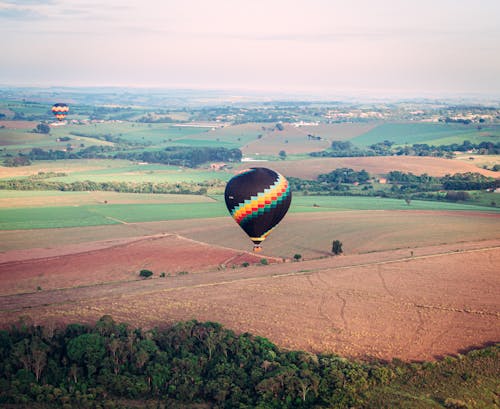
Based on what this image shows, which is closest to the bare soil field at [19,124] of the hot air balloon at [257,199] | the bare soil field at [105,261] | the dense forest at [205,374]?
the bare soil field at [105,261]

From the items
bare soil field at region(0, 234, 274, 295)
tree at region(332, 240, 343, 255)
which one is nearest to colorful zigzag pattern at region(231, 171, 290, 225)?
bare soil field at region(0, 234, 274, 295)

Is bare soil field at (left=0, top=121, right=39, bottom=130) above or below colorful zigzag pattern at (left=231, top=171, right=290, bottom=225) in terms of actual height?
below

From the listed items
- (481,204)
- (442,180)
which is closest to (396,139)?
(442,180)

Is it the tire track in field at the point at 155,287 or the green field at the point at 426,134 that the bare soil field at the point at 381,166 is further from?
the tire track in field at the point at 155,287

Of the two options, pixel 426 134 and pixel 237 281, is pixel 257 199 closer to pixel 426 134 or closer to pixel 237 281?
pixel 237 281

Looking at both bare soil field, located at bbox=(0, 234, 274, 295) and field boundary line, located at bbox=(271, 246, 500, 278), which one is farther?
field boundary line, located at bbox=(271, 246, 500, 278)

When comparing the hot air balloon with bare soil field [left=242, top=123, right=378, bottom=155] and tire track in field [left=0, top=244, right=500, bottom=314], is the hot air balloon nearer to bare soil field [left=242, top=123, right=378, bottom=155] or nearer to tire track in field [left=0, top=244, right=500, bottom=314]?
tire track in field [left=0, top=244, right=500, bottom=314]
